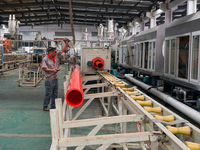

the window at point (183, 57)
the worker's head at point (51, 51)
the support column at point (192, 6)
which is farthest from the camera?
the support column at point (192, 6)

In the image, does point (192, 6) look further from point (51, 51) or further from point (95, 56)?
point (51, 51)

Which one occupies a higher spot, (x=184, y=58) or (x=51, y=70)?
(x=184, y=58)

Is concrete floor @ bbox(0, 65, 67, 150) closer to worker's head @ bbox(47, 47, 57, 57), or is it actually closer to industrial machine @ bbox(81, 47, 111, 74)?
worker's head @ bbox(47, 47, 57, 57)

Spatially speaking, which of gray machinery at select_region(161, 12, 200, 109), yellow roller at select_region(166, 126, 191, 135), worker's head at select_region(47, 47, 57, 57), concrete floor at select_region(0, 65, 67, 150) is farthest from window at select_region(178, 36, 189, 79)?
yellow roller at select_region(166, 126, 191, 135)

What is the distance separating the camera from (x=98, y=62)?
23.1 feet

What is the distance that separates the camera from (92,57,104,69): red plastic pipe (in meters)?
7.04

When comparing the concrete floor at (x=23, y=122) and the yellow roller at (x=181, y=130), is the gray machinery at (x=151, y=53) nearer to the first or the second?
the concrete floor at (x=23, y=122)

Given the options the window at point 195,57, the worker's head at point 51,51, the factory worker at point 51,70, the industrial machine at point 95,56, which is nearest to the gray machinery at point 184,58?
the window at point 195,57

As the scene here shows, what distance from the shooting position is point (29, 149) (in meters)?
3.60

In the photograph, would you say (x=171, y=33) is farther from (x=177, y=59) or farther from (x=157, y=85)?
(x=157, y=85)

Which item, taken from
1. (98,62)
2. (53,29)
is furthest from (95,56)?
(53,29)

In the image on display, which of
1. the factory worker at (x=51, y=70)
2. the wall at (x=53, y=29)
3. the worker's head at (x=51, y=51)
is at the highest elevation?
the wall at (x=53, y=29)

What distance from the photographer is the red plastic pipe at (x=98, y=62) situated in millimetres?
7039

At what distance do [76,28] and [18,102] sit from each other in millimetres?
25239
